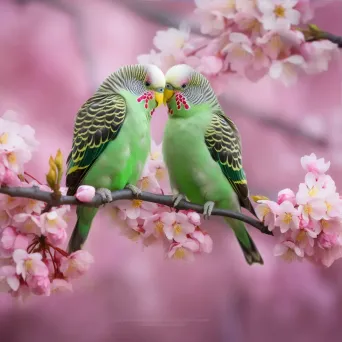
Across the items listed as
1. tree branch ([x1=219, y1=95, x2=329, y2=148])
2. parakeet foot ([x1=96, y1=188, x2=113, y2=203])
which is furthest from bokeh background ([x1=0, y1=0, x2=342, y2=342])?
parakeet foot ([x1=96, y1=188, x2=113, y2=203])

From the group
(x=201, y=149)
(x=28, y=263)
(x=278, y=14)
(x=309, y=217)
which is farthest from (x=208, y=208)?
(x=278, y=14)

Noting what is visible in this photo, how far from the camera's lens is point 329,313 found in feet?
5.27

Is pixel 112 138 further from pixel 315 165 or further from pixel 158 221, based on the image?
pixel 315 165

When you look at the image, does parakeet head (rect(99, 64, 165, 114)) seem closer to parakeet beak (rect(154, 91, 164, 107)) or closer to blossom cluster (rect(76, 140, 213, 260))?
parakeet beak (rect(154, 91, 164, 107))

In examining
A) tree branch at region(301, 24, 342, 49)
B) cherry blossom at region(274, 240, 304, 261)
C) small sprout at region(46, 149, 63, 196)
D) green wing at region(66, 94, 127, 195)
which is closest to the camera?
small sprout at region(46, 149, 63, 196)

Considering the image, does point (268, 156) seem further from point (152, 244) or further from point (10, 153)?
point (10, 153)

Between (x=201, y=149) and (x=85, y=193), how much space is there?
1.05 ft

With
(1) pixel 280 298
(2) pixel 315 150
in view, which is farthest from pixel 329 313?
(2) pixel 315 150

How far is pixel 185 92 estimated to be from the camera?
1.53 m

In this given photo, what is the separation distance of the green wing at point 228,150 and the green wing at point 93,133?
24 cm

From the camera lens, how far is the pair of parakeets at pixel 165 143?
1442 mm

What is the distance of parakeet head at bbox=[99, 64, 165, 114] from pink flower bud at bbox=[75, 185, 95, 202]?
27 cm

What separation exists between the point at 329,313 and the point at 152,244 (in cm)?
54

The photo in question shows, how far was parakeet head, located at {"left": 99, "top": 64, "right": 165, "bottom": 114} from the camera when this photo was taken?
1.50m
